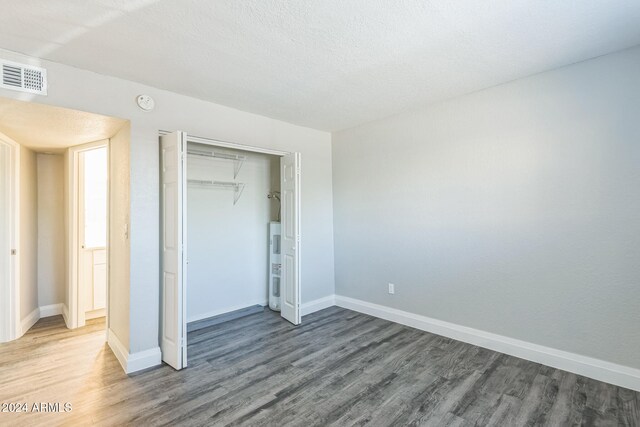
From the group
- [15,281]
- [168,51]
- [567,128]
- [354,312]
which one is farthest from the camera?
[354,312]

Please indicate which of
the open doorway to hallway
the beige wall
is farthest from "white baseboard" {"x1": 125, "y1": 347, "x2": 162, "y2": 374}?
the open doorway to hallway

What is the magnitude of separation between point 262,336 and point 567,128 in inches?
141

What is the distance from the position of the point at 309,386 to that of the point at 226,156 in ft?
9.58

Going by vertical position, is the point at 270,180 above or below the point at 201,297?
above

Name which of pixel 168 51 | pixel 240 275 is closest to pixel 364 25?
pixel 168 51

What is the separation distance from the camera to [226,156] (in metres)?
4.10

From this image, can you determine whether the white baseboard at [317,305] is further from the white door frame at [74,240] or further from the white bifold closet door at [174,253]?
the white door frame at [74,240]

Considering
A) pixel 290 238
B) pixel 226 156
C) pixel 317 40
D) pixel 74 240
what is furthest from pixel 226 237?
pixel 317 40

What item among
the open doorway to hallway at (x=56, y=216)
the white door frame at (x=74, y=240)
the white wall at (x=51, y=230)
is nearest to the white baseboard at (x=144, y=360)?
the open doorway to hallway at (x=56, y=216)

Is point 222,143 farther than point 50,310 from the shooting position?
No

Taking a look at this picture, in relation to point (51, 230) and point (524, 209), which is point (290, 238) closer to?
point (524, 209)

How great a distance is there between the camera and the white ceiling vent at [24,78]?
2.21m

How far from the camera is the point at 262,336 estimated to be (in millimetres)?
3500

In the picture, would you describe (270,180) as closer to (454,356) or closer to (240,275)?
(240,275)
